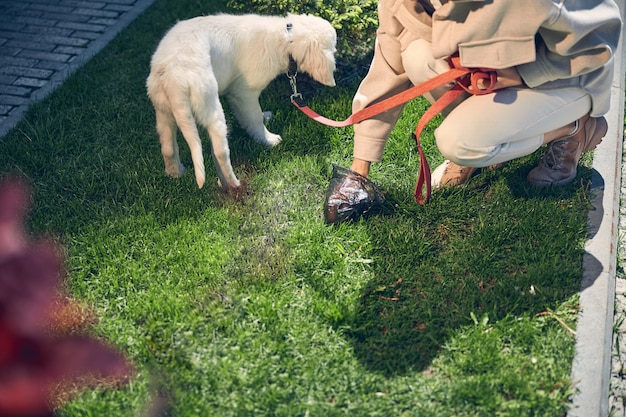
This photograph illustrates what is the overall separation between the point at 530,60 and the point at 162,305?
2074 mm

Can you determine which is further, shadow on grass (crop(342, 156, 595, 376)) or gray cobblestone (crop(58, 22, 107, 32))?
gray cobblestone (crop(58, 22, 107, 32))

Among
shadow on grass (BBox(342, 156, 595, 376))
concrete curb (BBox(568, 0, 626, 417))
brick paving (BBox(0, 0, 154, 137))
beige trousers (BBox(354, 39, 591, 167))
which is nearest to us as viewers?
concrete curb (BBox(568, 0, 626, 417))

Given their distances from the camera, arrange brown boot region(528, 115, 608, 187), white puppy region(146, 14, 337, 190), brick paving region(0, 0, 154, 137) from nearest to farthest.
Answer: white puppy region(146, 14, 337, 190) → brown boot region(528, 115, 608, 187) → brick paving region(0, 0, 154, 137)

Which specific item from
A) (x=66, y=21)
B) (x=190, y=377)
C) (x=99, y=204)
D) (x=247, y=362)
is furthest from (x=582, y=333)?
(x=66, y=21)

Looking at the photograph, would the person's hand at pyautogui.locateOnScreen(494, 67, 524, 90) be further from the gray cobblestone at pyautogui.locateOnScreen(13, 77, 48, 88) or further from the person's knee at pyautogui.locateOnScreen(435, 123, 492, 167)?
the gray cobblestone at pyautogui.locateOnScreen(13, 77, 48, 88)

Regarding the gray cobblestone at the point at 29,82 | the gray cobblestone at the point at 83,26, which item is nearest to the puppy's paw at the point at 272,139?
the gray cobblestone at the point at 29,82

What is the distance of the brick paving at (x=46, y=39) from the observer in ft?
17.1

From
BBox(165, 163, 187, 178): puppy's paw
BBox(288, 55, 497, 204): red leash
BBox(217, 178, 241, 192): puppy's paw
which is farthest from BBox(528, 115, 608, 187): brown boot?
BBox(165, 163, 187, 178): puppy's paw

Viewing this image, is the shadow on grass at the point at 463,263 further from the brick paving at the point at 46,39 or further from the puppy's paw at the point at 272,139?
the brick paving at the point at 46,39

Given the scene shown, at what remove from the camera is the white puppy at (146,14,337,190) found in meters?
3.72

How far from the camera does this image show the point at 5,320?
3.84 ft

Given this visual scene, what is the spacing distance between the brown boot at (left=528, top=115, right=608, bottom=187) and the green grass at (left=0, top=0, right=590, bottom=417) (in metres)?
0.08

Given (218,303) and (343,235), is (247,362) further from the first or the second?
(343,235)

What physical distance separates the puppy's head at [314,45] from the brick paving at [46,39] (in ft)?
6.77
